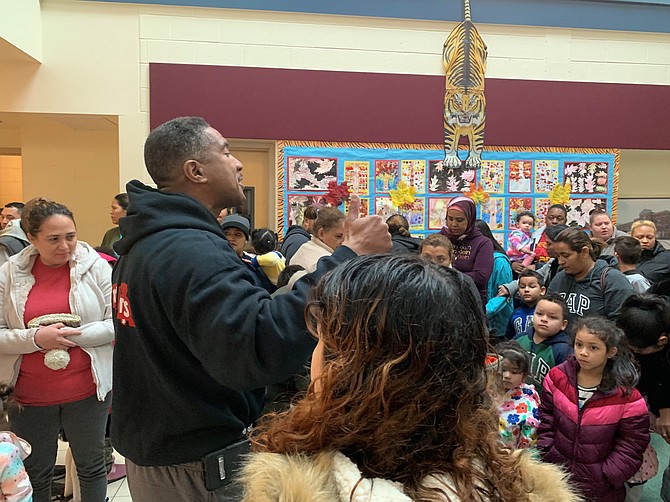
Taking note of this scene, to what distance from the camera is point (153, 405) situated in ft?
4.37

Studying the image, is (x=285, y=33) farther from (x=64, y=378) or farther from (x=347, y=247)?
(x=347, y=247)

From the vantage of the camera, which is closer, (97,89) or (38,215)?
(38,215)

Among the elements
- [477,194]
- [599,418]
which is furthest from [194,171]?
[477,194]

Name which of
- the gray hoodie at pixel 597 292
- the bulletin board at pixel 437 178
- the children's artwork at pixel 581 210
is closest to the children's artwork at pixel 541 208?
the bulletin board at pixel 437 178

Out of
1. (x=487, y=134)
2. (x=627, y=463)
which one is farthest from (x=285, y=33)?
(x=627, y=463)

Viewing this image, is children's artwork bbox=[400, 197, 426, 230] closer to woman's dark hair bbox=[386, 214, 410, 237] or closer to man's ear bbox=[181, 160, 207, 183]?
woman's dark hair bbox=[386, 214, 410, 237]

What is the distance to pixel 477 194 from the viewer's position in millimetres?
6320

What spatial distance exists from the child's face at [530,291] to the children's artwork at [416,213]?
9.03ft

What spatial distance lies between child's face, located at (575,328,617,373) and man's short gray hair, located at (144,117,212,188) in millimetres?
1968

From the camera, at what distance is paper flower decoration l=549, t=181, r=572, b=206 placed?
644 centimetres

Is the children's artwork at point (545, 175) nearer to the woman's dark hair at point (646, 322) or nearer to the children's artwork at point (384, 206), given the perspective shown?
the children's artwork at point (384, 206)

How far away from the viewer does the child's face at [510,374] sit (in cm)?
270

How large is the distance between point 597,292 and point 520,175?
11.5 feet

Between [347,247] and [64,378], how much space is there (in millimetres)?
1771
